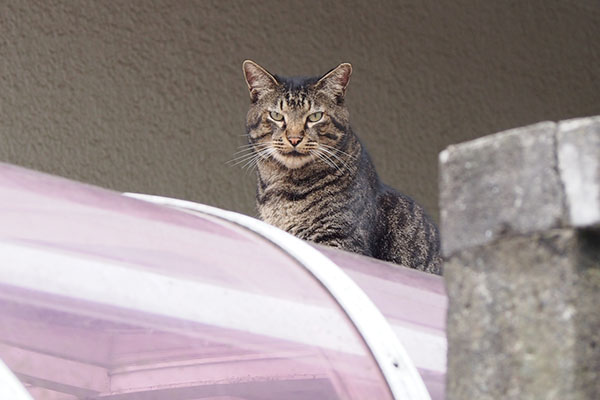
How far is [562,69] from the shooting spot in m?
3.75

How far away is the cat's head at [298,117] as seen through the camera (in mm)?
2346

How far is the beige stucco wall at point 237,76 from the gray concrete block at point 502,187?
8.46 feet

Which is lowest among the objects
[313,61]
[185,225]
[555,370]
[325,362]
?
[555,370]

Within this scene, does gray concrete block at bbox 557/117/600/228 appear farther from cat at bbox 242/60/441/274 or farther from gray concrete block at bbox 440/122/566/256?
cat at bbox 242/60/441/274

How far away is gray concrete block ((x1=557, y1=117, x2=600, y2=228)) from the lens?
63 centimetres

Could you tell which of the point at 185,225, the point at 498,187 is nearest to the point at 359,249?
the point at 185,225

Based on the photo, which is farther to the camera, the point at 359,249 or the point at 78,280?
the point at 359,249

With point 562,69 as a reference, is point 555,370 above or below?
below

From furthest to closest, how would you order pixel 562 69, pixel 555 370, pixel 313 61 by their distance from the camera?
pixel 562 69, pixel 313 61, pixel 555 370

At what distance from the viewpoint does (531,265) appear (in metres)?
0.65

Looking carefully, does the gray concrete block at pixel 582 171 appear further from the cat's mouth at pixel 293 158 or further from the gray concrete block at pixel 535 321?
the cat's mouth at pixel 293 158

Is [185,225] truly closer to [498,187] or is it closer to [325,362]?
[325,362]

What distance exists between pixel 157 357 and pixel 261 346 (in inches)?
3.7

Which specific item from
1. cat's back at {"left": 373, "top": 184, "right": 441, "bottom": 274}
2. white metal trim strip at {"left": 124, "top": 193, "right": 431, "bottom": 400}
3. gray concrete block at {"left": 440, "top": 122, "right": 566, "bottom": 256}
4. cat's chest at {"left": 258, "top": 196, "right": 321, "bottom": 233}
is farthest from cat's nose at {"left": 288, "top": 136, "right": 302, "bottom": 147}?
gray concrete block at {"left": 440, "top": 122, "right": 566, "bottom": 256}
